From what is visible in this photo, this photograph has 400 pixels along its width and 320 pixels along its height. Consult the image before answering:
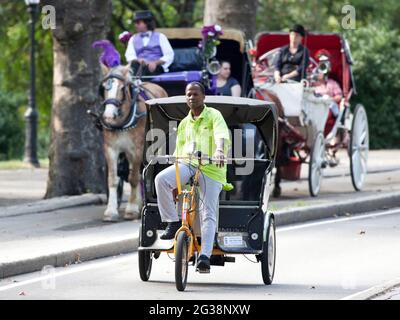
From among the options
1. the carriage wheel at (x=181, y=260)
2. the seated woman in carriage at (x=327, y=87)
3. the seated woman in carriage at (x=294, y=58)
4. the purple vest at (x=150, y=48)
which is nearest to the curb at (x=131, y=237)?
the carriage wheel at (x=181, y=260)

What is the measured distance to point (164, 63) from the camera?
18844 millimetres

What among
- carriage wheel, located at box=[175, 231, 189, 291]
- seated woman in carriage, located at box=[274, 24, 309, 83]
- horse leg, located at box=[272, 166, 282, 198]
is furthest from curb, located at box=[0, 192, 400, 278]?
seated woman in carriage, located at box=[274, 24, 309, 83]

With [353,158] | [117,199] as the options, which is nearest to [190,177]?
[117,199]

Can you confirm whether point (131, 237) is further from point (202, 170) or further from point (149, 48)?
point (149, 48)

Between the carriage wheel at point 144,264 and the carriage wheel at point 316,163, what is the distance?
8248 mm

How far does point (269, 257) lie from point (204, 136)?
4.24 feet

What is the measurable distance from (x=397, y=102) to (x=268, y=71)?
556 inches

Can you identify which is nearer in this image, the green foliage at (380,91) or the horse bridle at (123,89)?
the horse bridle at (123,89)

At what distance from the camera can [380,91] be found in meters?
35.1

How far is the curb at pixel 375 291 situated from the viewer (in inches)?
436

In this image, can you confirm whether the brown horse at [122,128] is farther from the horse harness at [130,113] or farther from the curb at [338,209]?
the curb at [338,209]

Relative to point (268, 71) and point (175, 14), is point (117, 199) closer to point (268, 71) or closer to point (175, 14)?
point (268, 71)

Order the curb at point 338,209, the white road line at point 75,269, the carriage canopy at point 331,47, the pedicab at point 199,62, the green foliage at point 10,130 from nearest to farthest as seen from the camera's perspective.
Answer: the white road line at point 75,269 < the curb at point 338,209 < the pedicab at point 199,62 < the carriage canopy at point 331,47 < the green foliage at point 10,130

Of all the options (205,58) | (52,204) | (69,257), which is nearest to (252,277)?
(69,257)
